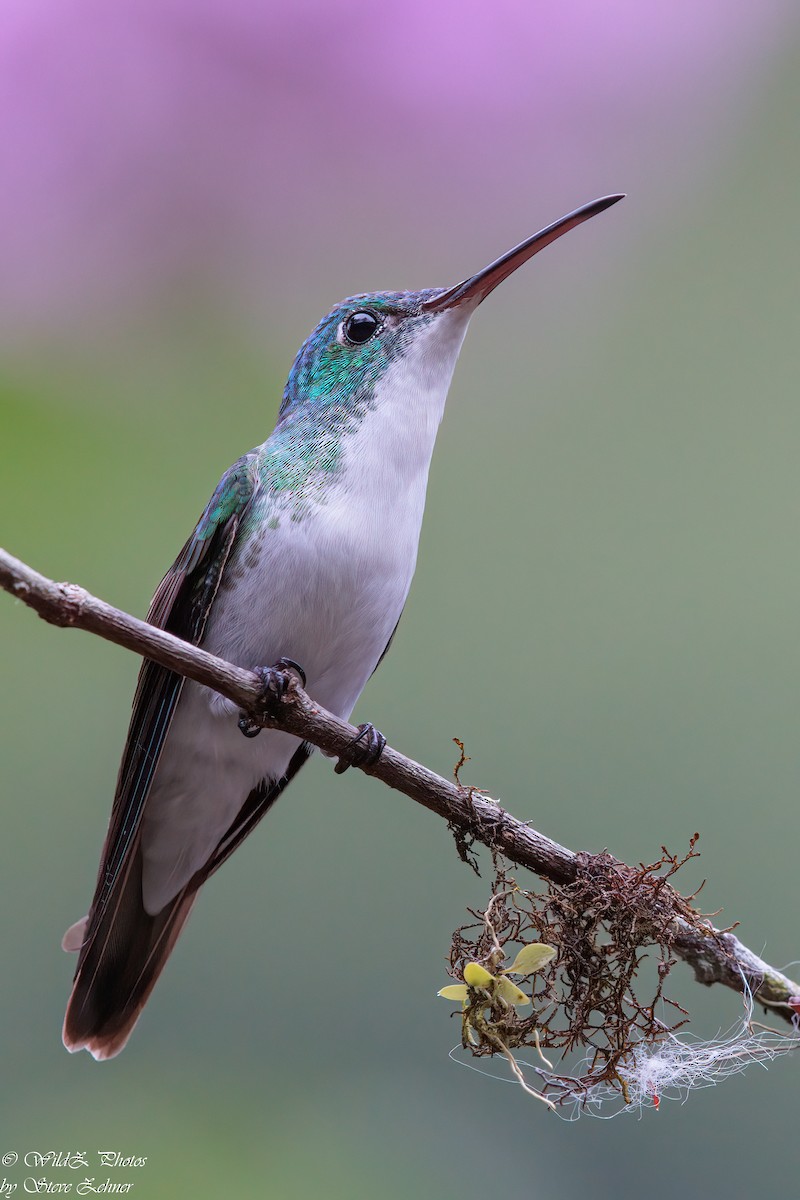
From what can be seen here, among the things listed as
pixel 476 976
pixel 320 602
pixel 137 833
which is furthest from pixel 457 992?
pixel 137 833

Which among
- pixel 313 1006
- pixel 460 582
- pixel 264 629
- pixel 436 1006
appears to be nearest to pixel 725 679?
pixel 460 582

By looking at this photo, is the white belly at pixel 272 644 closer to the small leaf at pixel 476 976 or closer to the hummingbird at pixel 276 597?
the hummingbird at pixel 276 597

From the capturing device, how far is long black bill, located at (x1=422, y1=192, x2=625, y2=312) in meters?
2.20

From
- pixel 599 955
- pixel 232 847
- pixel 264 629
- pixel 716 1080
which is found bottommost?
pixel 716 1080

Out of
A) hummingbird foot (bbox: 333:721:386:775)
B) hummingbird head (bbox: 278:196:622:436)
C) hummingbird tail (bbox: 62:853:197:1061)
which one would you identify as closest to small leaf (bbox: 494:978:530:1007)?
hummingbird foot (bbox: 333:721:386:775)

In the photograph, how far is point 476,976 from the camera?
5.29 ft

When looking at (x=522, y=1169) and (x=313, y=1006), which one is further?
(x=313, y=1006)

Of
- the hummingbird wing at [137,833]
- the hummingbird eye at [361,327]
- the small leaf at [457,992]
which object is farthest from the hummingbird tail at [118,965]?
the hummingbird eye at [361,327]

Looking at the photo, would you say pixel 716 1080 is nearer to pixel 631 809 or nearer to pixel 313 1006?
pixel 631 809

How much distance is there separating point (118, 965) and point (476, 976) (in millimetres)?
1229

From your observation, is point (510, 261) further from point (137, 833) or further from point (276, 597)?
point (137, 833)

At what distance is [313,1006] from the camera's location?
3695 mm

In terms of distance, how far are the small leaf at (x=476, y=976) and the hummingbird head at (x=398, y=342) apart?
1.19m

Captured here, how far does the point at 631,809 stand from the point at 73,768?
1928 millimetres
